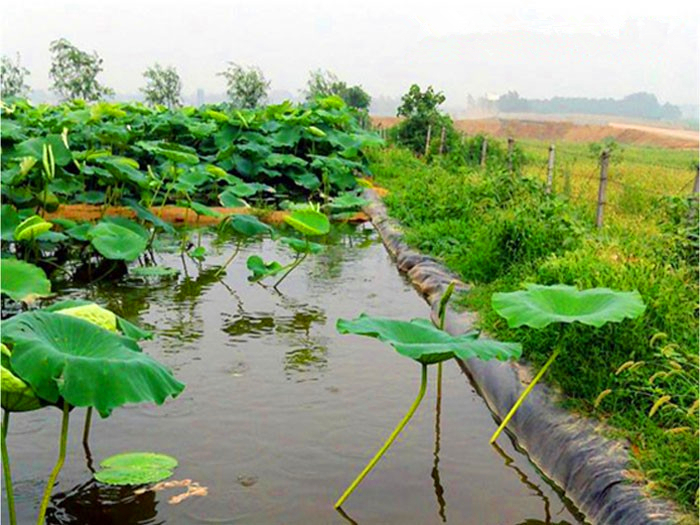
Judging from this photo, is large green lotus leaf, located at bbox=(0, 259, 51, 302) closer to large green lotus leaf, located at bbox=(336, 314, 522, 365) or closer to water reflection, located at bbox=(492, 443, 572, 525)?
large green lotus leaf, located at bbox=(336, 314, 522, 365)

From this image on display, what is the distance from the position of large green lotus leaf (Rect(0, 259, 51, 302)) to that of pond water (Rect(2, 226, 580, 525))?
0.76m

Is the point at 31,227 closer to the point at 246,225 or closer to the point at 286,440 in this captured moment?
the point at 246,225

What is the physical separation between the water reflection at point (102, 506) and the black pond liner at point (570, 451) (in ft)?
5.81

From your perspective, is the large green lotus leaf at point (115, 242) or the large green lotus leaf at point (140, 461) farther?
the large green lotus leaf at point (115, 242)

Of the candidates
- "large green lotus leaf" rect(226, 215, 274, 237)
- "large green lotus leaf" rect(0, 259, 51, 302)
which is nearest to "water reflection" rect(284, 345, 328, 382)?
"large green lotus leaf" rect(0, 259, 51, 302)

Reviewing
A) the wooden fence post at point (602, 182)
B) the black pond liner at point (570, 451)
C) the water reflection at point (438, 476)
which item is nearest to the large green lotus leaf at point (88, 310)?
the water reflection at point (438, 476)

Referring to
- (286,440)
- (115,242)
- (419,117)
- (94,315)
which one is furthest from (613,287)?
(419,117)

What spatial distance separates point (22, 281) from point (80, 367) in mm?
2667

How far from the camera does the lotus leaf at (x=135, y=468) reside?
340 centimetres

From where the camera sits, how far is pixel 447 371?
5191 millimetres

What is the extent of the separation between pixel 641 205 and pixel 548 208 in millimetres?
3213

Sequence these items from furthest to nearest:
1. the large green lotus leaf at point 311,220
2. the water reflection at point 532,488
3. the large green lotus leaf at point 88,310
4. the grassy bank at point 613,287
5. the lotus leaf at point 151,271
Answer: the lotus leaf at point 151,271 < the large green lotus leaf at point 311,220 < the grassy bank at point 613,287 < the water reflection at point 532,488 < the large green lotus leaf at point 88,310

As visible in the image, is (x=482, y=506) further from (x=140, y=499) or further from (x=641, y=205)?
(x=641, y=205)

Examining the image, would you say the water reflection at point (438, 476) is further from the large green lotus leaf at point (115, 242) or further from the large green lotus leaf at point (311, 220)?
the large green lotus leaf at point (115, 242)
